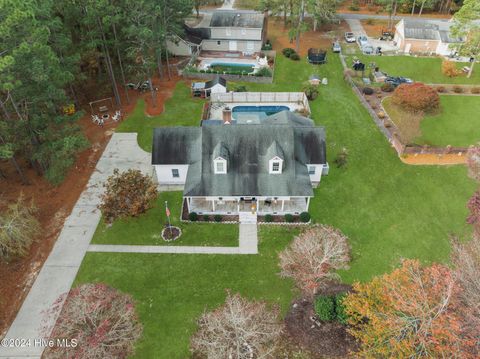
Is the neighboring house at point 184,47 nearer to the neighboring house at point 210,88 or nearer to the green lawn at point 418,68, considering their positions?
the neighboring house at point 210,88

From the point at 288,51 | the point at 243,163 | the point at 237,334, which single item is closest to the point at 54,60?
the point at 243,163

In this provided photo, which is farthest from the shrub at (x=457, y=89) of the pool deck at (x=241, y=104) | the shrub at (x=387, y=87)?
Result: the pool deck at (x=241, y=104)

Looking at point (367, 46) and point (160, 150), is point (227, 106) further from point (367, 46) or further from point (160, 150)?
point (367, 46)

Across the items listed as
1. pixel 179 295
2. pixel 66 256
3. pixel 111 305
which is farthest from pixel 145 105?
pixel 111 305

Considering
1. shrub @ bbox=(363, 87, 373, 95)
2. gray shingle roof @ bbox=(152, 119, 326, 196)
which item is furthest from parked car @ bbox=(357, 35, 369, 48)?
gray shingle roof @ bbox=(152, 119, 326, 196)

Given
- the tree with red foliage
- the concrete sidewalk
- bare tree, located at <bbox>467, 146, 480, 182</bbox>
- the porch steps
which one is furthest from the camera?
the porch steps

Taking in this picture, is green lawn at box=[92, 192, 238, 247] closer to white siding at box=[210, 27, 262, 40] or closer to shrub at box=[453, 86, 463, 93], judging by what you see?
white siding at box=[210, 27, 262, 40]

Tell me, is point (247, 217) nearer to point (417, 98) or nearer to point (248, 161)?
point (248, 161)
